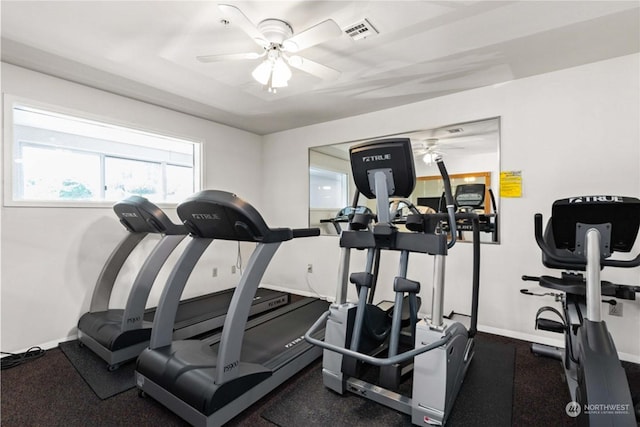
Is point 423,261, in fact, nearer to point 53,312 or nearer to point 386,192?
point 386,192

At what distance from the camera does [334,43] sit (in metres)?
2.25

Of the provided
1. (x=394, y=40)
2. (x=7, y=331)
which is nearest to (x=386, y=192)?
(x=394, y=40)

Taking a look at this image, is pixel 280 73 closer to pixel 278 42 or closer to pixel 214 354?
pixel 278 42

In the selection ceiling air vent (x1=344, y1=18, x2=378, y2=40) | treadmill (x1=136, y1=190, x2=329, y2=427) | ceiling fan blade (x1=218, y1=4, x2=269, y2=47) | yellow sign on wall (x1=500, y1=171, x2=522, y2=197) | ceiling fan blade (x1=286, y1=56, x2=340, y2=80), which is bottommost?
treadmill (x1=136, y1=190, x2=329, y2=427)

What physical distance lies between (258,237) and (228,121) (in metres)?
3.10

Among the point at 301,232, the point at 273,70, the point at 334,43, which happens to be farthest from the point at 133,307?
the point at 334,43

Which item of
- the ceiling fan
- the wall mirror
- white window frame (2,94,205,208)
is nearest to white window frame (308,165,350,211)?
the wall mirror

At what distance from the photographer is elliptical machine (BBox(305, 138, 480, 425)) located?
1.65 meters

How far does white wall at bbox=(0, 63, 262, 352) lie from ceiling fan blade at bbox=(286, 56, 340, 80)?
2305 millimetres

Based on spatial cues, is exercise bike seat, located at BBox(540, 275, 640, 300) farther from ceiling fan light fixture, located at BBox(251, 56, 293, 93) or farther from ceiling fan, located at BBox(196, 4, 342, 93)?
ceiling fan light fixture, located at BBox(251, 56, 293, 93)

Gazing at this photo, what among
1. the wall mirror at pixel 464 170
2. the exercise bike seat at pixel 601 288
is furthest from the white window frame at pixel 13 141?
the exercise bike seat at pixel 601 288

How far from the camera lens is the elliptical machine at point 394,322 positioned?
1.65 m

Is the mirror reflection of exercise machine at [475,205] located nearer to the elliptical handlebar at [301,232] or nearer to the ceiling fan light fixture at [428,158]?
the ceiling fan light fixture at [428,158]

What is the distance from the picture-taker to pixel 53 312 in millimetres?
2695
